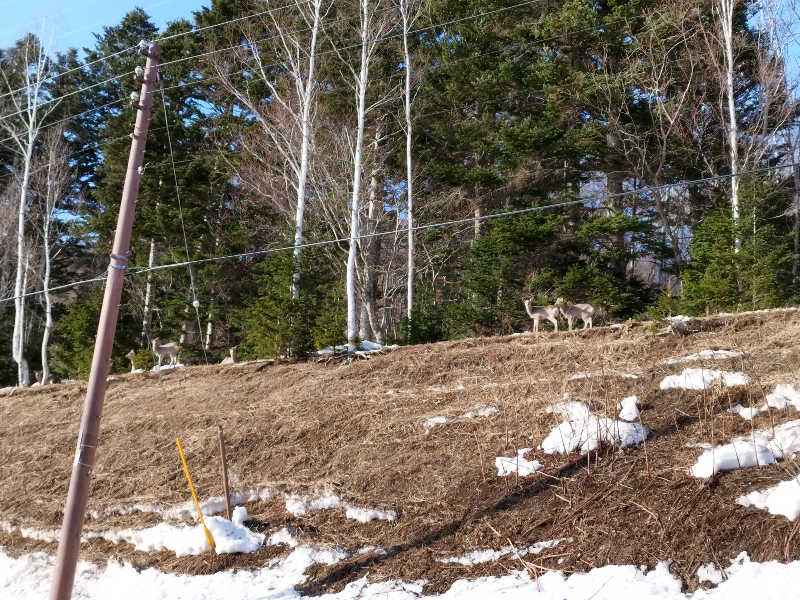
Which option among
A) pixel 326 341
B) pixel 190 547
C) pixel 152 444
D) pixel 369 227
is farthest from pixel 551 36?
→ pixel 190 547

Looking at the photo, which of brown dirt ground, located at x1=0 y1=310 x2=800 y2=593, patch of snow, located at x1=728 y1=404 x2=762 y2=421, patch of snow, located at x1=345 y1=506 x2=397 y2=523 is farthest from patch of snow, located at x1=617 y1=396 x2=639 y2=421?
patch of snow, located at x1=345 y1=506 x2=397 y2=523

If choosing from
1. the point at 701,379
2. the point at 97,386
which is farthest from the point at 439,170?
the point at 97,386

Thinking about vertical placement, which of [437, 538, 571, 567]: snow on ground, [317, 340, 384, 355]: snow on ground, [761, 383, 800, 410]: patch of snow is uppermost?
[317, 340, 384, 355]: snow on ground

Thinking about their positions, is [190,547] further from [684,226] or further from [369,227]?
[684,226]

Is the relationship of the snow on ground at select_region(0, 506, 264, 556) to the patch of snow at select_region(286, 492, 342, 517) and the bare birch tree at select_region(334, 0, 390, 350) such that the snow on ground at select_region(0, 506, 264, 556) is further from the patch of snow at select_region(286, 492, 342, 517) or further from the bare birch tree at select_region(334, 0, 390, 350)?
the bare birch tree at select_region(334, 0, 390, 350)

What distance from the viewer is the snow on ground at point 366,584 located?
5.03m

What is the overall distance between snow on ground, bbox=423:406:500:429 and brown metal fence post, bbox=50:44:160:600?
4116 millimetres

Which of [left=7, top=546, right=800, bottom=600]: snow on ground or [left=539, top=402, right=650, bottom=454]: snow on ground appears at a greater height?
[left=539, top=402, right=650, bottom=454]: snow on ground

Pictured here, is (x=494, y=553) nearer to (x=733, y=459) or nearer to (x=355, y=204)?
(x=733, y=459)

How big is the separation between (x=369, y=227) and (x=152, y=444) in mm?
12077

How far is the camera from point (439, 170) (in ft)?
71.8

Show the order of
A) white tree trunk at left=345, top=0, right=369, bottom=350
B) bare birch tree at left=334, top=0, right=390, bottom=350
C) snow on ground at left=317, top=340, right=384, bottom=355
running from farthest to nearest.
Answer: bare birch tree at left=334, top=0, right=390, bottom=350 → white tree trunk at left=345, top=0, right=369, bottom=350 → snow on ground at left=317, top=340, right=384, bottom=355

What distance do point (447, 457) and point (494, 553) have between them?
1860mm

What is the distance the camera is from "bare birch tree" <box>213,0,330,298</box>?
1919cm
